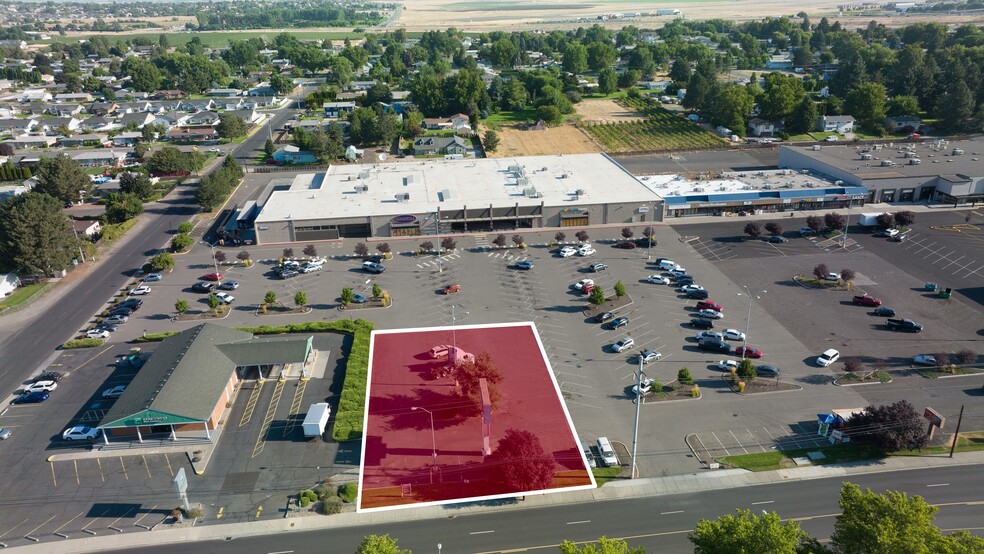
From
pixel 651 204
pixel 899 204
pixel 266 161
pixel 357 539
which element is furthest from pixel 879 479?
pixel 266 161

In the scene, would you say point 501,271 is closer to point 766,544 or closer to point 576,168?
point 576,168

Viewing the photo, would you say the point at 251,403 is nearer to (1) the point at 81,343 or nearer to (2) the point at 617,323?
(1) the point at 81,343

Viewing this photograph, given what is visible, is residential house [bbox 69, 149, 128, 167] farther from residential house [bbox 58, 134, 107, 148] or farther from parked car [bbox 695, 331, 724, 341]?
parked car [bbox 695, 331, 724, 341]

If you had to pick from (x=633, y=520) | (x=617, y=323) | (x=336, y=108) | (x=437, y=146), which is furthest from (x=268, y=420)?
(x=336, y=108)

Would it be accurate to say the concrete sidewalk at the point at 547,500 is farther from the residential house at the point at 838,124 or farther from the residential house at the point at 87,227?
the residential house at the point at 838,124

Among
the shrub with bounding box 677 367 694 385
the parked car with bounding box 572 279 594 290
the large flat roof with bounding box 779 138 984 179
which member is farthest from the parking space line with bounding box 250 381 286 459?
the large flat roof with bounding box 779 138 984 179

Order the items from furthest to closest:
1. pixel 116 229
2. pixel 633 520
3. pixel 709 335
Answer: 1. pixel 116 229
2. pixel 709 335
3. pixel 633 520
